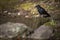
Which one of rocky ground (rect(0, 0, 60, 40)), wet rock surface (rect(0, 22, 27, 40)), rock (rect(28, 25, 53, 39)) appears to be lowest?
rock (rect(28, 25, 53, 39))

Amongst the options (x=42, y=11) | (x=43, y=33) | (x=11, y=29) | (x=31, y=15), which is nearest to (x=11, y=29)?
(x=11, y=29)

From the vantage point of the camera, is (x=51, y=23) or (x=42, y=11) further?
(x=42, y=11)

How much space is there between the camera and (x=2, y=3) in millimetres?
6594

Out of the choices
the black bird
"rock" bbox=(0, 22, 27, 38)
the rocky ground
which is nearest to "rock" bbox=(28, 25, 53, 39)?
the rocky ground

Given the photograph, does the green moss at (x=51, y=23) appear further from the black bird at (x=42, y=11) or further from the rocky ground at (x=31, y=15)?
the black bird at (x=42, y=11)

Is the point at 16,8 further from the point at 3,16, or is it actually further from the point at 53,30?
the point at 53,30

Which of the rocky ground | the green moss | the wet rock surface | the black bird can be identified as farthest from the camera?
the black bird

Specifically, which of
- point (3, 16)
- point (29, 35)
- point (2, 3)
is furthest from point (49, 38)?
point (2, 3)

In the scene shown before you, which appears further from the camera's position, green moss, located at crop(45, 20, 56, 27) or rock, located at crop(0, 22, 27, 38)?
green moss, located at crop(45, 20, 56, 27)

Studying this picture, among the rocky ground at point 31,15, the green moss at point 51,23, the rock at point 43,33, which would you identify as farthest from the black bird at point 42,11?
the rock at point 43,33

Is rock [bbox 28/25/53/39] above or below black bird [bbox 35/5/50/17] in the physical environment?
below

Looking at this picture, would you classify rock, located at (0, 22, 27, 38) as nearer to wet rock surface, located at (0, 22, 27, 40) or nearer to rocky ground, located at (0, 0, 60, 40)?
wet rock surface, located at (0, 22, 27, 40)

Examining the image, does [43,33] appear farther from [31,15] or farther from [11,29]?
[31,15]

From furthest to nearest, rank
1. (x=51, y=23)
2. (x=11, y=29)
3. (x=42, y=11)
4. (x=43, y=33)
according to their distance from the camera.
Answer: (x=42, y=11), (x=51, y=23), (x=11, y=29), (x=43, y=33)
